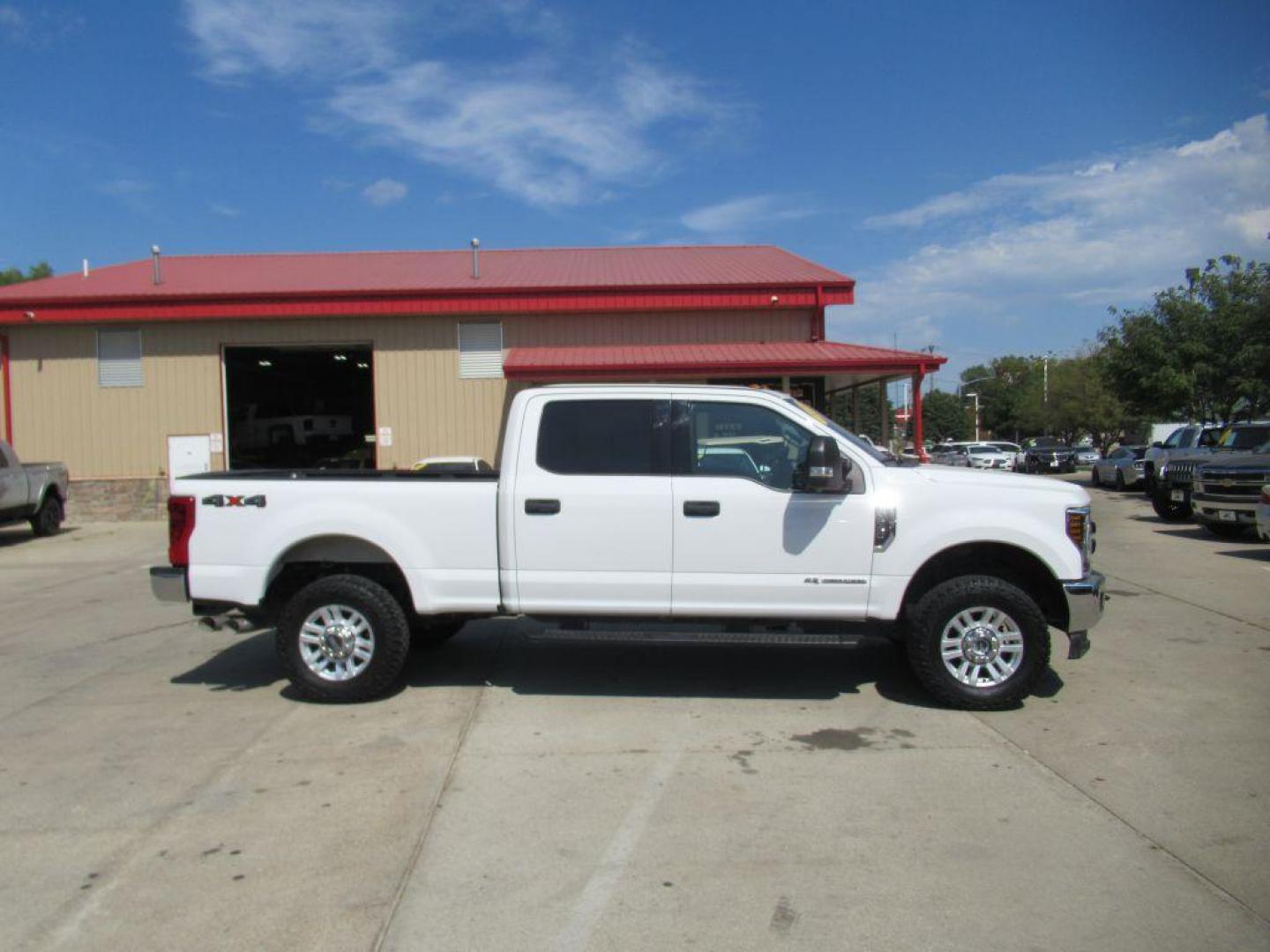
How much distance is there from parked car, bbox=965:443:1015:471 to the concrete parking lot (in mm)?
36198

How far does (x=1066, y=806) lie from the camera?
469 cm

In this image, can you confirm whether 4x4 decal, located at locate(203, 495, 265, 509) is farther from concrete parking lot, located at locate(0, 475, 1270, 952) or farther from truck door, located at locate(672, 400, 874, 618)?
truck door, located at locate(672, 400, 874, 618)

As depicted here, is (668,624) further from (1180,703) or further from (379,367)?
(379,367)

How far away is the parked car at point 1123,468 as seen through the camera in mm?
28712

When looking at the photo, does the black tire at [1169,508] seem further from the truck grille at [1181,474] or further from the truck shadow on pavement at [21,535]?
the truck shadow on pavement at [21,535]

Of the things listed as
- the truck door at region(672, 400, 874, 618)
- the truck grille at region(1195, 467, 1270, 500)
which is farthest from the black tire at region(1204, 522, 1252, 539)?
the truck door at region(672, 400, 874, 618)

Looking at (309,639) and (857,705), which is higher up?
(309,639)

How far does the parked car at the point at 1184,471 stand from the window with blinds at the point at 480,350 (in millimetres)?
14004

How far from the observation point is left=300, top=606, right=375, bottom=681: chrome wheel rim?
6.50 metres

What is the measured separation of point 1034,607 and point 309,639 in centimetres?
463

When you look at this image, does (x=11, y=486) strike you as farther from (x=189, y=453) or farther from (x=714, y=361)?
(x=714, y=361)

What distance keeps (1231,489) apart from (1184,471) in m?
2.90

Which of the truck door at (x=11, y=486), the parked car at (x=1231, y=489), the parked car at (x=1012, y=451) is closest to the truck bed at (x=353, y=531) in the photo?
the truck door at (x=11, y=486)

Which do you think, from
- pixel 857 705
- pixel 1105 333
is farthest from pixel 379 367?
pixel 1105 333
